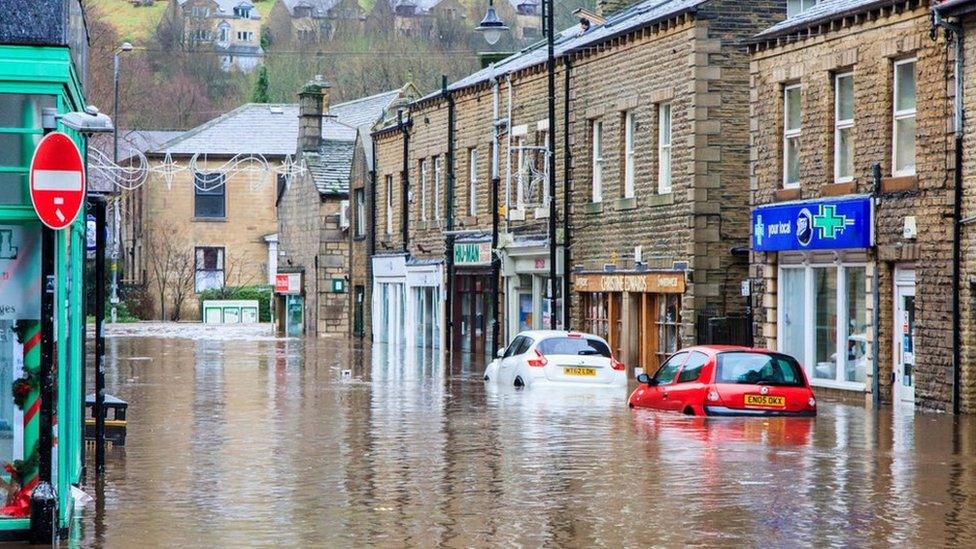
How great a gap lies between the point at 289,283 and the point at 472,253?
26.1 m

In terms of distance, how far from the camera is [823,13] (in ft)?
106

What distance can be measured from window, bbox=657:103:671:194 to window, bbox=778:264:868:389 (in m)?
5.10

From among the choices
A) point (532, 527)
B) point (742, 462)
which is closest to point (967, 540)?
point (532, 527)

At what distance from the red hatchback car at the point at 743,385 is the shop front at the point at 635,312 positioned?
11514 mm

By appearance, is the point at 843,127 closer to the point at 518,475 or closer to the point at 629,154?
the point at 629,154

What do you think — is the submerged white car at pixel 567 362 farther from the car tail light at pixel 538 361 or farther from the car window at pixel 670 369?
the car window at pixel 670 369

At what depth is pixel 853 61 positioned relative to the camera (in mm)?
30734

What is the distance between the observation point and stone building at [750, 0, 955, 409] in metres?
28.3

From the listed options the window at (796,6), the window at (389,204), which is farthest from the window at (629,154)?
the window at (389,204)

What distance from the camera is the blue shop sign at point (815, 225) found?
30062 mm

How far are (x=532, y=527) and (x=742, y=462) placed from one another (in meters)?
5.54

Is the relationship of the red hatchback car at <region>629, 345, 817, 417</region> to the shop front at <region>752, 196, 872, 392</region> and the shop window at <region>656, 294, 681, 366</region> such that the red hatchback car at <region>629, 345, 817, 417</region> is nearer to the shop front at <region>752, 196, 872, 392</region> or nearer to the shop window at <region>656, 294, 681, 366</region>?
the shop front at <region>752, 196, 872, 392</region>

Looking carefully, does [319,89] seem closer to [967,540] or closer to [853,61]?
[853,61]

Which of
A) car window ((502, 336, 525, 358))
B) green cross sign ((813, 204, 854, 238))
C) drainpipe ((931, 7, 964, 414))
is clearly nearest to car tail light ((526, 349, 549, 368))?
car window ((502, 336, 525, 358))
